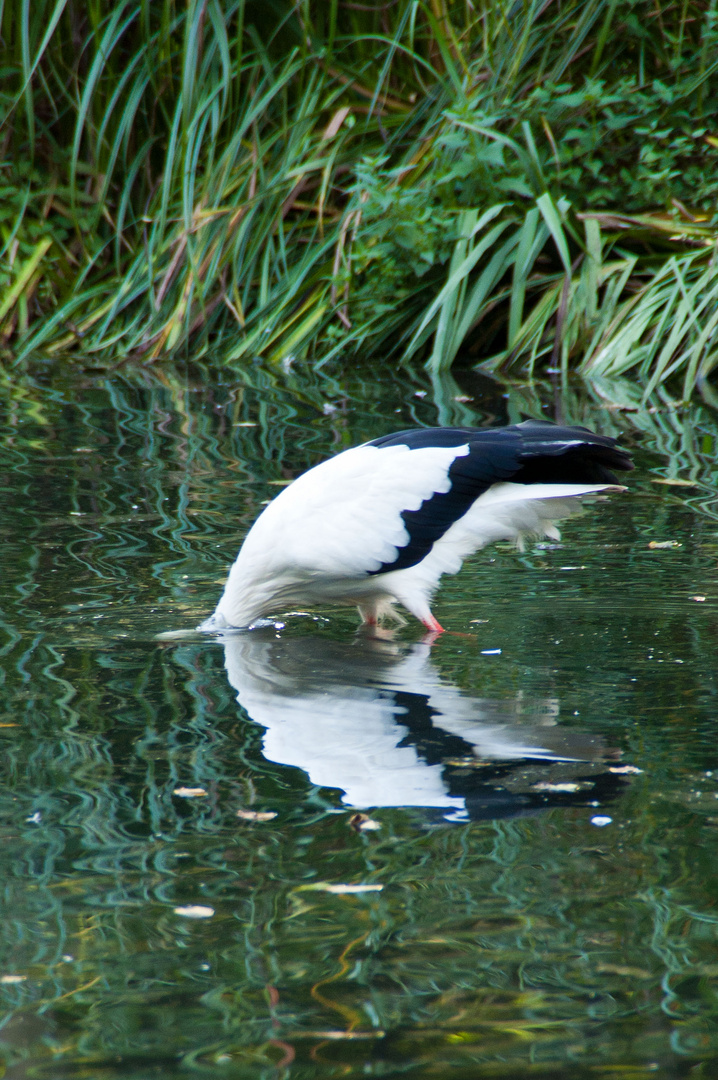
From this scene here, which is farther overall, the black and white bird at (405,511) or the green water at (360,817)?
the black and white bird at (405,511)

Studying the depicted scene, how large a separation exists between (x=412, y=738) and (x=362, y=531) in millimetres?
1013

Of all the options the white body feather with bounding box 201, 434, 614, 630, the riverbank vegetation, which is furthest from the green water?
the riverbank vegetation

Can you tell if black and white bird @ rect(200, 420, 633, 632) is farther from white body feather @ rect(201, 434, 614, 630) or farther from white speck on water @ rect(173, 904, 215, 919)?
white speck on water @ rect(173, 904, 215, 919)

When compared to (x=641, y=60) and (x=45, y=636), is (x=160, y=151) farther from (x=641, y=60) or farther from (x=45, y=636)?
(x=45, y=636)

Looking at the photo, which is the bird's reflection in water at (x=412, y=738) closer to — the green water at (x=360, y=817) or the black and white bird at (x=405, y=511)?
the green water at (x=360, y=817)

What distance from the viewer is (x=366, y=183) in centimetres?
841

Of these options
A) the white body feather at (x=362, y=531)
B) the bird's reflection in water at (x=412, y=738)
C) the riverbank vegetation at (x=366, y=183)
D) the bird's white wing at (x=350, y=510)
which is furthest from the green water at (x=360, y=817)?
the riverbank vegetation at (x=366, y=183)

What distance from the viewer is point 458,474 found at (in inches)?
162

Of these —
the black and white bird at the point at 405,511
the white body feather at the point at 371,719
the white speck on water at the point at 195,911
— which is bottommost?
the white body feather at the point at 371,719

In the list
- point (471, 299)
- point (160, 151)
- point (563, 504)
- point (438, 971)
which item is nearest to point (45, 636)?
point (563, 504)

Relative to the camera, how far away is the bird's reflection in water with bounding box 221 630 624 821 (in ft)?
9.14

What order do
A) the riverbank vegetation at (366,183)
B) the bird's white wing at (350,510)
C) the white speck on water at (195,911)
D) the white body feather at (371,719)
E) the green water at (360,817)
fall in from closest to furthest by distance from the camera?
the green water at (360,817), the white speck on water at (195,911), the white body feather at (371,719), the bird's white wing at (350,510), the riverbank vegetation at (366,183)

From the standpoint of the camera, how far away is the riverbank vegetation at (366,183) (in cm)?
815

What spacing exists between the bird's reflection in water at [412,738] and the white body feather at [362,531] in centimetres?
25
